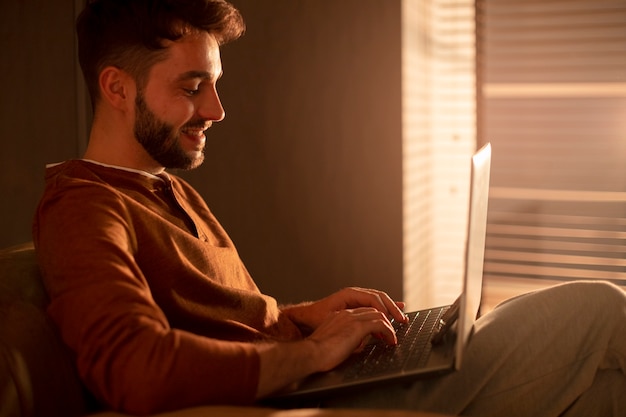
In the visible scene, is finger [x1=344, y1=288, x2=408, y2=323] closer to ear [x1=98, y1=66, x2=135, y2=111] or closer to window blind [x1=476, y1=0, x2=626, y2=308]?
ear [x1=98, y1=66, x2=135, y2=111]

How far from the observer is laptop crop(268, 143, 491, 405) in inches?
45.3

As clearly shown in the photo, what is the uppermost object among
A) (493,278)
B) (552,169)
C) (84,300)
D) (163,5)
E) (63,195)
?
(163,5)

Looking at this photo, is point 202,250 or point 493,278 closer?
point 202,250

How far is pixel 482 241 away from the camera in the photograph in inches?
59.2

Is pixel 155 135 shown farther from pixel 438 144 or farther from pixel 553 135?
pixel 553 135

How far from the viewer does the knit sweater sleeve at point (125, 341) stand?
3.54ft

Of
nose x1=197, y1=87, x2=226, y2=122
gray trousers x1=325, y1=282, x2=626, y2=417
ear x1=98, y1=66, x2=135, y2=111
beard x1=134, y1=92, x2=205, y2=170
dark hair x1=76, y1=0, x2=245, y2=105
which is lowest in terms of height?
gray trousers x1=325, y1=282, x2=626, y2=417

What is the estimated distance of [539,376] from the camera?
4.30 feet

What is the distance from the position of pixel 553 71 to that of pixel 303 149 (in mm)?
893

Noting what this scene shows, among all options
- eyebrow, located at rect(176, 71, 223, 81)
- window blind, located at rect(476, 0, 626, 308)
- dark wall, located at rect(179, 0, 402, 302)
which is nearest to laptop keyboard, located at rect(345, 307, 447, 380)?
eyebrow, located at rect(176, 71, 223, 81)

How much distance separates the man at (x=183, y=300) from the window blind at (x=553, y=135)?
54.8 inches

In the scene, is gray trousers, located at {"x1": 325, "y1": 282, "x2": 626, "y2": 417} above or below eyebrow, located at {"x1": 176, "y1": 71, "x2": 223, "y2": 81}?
below

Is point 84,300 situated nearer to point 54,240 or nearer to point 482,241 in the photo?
point 54,240

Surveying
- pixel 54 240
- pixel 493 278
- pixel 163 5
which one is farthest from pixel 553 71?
pixel 54 240
